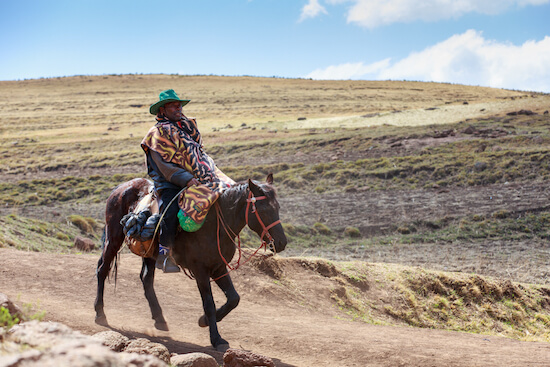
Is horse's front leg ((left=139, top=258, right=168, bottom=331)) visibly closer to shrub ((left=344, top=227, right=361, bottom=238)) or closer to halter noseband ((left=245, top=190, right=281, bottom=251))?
halter noseband ((left=245, top=190, right=281, bottom=251))

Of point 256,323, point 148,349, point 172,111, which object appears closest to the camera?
point 148,349

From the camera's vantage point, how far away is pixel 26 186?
34969mm

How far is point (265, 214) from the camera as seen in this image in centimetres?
689

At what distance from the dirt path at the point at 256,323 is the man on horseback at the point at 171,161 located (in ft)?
4.97

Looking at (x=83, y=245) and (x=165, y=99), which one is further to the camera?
(x=83, y=245)

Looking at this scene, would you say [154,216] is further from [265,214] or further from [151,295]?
[265,214]

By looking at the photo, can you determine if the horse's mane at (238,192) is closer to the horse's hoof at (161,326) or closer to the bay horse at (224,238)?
the bay horse at (224,238)

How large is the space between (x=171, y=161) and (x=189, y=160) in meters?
0.27

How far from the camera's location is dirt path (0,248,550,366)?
23.3 feet

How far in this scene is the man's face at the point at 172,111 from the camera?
806cm

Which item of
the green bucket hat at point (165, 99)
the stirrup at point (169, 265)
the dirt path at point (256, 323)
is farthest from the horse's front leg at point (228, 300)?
the green bucket hat at point (165, 99)

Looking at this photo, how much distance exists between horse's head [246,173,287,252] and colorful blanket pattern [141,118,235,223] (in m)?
0.72

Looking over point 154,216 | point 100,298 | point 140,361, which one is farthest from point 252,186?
point 140,361

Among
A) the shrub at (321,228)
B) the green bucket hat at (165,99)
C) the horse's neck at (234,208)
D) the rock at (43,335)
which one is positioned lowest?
the shrub at (321,228)
